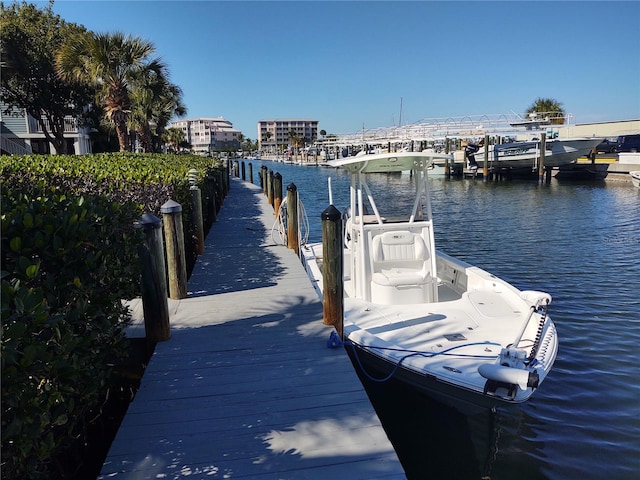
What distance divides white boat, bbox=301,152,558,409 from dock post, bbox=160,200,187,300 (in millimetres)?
2122

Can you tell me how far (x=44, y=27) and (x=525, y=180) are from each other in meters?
36.4

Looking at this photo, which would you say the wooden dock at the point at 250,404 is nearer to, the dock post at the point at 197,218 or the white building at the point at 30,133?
the dock post at the point at 197,218

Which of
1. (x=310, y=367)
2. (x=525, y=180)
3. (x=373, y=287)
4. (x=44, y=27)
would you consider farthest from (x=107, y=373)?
(x=525, y=180)

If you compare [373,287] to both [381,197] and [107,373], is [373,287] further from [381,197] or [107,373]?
[107,373]

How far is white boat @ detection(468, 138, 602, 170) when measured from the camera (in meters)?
37.9

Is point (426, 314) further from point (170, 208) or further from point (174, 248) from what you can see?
point (170, 208)

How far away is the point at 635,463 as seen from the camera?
4.86 m

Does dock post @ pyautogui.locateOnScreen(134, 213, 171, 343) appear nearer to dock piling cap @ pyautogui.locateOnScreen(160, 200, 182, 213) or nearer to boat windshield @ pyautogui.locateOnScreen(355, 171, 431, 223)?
dock piling cap @ pyautogui.locateOnScreen(160, 200, 182, 213)

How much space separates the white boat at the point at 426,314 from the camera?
434 cm

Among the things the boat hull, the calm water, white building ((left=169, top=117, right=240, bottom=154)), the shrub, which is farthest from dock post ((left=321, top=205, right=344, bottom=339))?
white building ((left=169, top=117, right=240, bottom=154))

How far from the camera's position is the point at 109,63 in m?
20.2

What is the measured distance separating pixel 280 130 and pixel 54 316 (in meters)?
194

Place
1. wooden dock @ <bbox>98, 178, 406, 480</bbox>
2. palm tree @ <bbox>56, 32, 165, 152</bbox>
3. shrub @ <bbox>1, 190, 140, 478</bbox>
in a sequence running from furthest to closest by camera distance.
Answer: palm tree @ <bbox>56, 32, 165, 152</bbox>
wooden dock @ <bbox>98, 178, 406, 480</bbox>
shrub @ <bbox>1, 190, 140, 478</bbox>

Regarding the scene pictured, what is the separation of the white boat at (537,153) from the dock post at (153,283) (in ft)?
127
